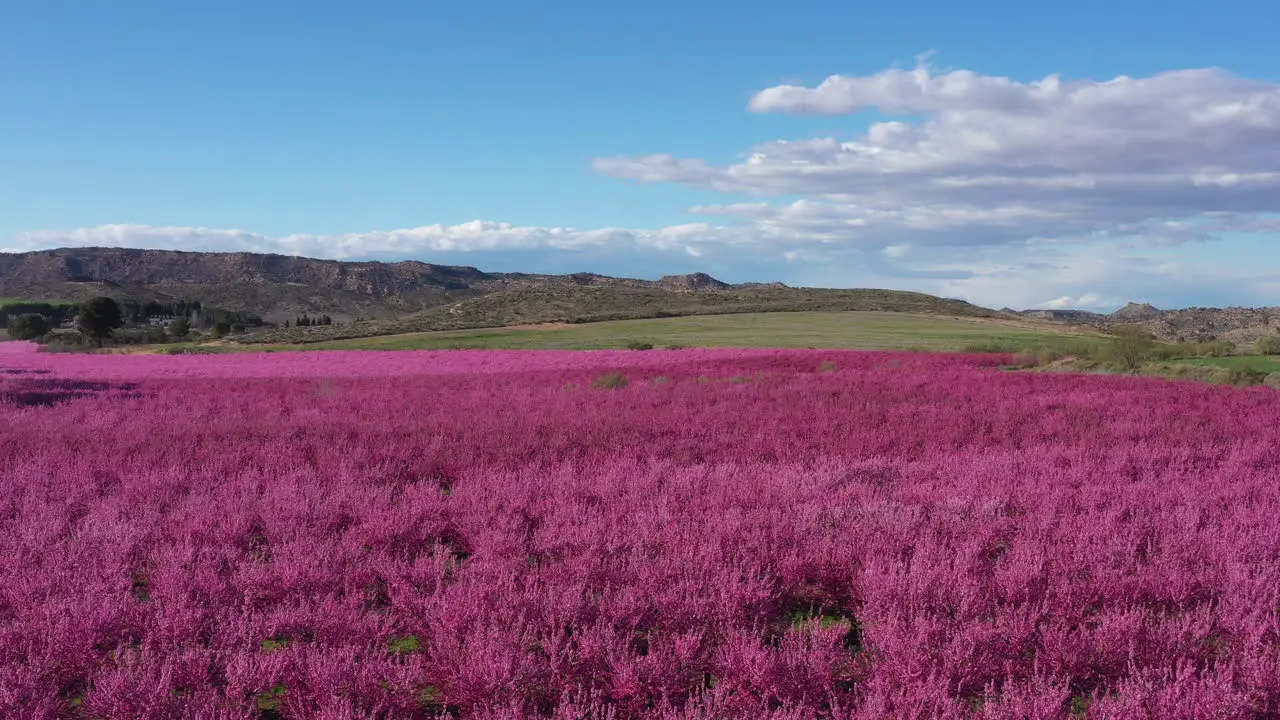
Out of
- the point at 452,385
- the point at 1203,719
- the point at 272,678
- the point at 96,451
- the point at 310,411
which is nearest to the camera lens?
the point at 1203,719

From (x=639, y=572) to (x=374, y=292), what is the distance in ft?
598

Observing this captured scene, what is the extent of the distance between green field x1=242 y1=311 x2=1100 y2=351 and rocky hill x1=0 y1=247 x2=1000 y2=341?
346 inches

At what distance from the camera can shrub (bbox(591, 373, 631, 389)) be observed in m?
18.9

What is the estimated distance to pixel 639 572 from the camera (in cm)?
464

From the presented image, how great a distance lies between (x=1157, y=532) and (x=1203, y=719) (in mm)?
2898

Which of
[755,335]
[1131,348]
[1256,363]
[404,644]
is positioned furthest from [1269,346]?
[404,644]

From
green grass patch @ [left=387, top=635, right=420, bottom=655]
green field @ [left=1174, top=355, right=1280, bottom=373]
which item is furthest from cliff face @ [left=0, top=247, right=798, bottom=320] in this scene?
green grass patch @ [left=387, top=635, right=420, bottom=655]

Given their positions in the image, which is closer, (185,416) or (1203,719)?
(1203,719)

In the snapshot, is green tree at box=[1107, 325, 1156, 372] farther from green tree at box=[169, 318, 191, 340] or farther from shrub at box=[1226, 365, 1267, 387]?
green tree at box=[169, 318, 191, 340]

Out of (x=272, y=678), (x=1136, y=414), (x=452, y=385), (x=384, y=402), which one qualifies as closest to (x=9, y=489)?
(x=272, y=678)

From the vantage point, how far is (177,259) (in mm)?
184375

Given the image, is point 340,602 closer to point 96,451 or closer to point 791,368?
point 96,451

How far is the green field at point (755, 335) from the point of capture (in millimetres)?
46688

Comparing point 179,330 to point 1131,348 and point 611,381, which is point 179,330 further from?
point 1131,348
